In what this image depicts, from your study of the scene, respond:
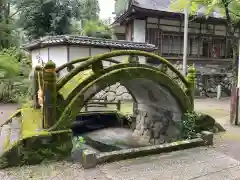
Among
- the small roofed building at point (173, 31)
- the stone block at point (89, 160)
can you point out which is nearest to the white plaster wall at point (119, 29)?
the small roofed building at point (173, 31)

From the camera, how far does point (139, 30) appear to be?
18.3 meters

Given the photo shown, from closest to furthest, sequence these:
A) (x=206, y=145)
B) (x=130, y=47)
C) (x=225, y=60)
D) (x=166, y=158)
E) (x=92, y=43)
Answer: (x=166, y=158)
(x=206, y=145)
(x=92, y=43)
(x=130, y=47)
(x=225, y=60)

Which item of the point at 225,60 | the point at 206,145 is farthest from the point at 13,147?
the point at 225,60

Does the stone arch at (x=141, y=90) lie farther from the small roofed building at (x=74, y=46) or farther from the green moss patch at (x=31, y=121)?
the small roofed building at (x=74, y=46)

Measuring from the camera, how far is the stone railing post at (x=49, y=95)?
509 centimetres

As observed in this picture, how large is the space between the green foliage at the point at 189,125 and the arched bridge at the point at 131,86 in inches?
7.1

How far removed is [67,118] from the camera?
17.5 feet

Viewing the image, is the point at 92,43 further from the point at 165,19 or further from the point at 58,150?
the point at 58,150

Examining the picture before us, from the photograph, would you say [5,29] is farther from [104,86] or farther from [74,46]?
[104,86]

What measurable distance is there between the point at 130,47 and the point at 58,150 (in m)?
11.4

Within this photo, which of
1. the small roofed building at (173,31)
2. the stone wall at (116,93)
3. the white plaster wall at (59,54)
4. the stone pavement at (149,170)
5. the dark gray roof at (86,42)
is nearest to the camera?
the stone pavement at (149,170)

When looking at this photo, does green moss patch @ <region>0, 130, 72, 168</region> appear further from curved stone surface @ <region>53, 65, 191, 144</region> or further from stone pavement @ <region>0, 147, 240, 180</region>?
curved stone surface @ <region>53, 65, 191, 144</region>

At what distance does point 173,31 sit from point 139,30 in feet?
8.94

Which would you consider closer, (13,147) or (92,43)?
(13,147)
